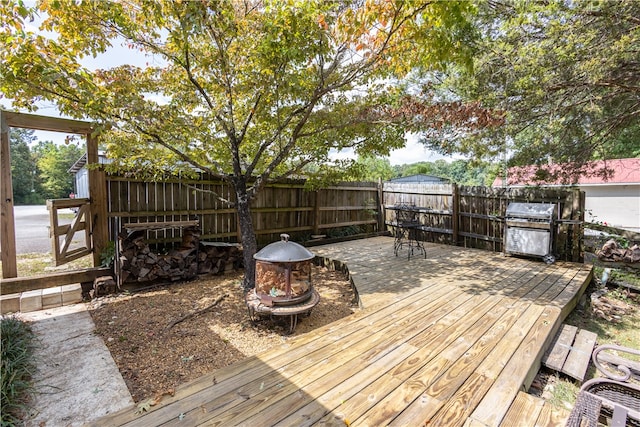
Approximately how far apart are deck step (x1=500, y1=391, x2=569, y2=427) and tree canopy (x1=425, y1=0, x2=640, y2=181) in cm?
401

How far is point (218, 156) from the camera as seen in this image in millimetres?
4523

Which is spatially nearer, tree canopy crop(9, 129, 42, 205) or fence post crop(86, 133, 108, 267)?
fence post crop(86, 133, 108, 267)

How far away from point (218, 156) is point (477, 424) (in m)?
4.32

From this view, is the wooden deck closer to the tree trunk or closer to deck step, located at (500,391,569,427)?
deck step, located at (500,391,569,427)

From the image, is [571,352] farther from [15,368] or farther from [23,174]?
[23,174]

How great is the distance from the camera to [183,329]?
10.9ft

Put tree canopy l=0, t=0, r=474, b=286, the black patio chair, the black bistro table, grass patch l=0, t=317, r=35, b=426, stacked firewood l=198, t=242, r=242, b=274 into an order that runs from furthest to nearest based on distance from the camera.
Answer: the black bistro table, stacked firewood l=198, t=242, r=242, b=274, tree canopy l=0, t=0, r=474, b=286, grass patch l=0, t=317, r=35, b=426, the black patio chair

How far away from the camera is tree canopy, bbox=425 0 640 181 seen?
3637 mm

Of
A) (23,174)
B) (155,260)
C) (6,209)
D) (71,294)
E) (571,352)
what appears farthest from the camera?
(23,174)

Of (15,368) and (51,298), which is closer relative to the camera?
(15,368)

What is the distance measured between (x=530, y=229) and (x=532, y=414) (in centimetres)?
473

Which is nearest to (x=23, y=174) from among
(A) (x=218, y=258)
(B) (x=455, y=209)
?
(A) (x=218, y=258)

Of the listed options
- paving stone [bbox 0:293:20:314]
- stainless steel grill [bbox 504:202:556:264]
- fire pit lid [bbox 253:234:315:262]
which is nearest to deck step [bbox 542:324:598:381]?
fire pit lid [bbox 253:234:315:262]

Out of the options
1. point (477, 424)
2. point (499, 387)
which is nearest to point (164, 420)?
point (477, 424)
